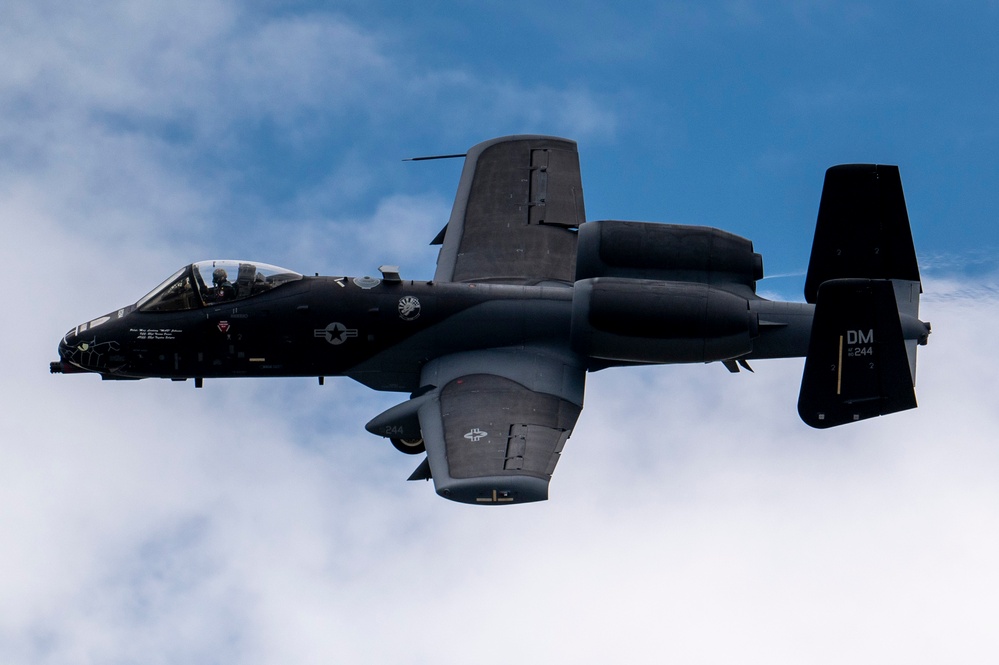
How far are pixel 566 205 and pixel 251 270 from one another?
8.06 metres

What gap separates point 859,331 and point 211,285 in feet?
46.3

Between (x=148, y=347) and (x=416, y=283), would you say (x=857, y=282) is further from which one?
(x=148, y=347)

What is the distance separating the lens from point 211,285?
33656mm

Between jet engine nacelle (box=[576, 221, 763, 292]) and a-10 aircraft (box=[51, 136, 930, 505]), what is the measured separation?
32 mm

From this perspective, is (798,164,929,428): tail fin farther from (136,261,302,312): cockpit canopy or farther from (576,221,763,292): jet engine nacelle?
(136,261,302,312): cockpit canopy

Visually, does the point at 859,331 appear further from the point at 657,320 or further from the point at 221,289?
the point at 221,289

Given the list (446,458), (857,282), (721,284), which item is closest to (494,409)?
(446,458)

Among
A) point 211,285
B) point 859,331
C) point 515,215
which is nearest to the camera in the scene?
point 859,331

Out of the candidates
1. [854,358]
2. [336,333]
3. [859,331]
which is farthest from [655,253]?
[336,333]

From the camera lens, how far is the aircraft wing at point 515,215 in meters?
35.8

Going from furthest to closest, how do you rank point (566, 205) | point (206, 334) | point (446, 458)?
1. point (566, 205)
2. point (206, 334)
3. point (446, 458)

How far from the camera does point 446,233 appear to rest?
1478 inches

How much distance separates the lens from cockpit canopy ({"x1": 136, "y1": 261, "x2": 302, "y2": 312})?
3366 centimetres

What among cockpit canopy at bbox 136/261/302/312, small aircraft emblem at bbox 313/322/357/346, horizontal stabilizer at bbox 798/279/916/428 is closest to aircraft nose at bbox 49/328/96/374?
cockpit canopy at bbox 136/261/302/312
